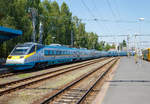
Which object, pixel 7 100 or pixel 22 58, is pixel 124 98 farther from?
pixel 22 58

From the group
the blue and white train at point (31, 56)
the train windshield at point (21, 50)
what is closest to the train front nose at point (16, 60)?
the blue and white train at point (31, 56)

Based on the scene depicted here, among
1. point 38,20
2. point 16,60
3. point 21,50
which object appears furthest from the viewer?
point 38,20

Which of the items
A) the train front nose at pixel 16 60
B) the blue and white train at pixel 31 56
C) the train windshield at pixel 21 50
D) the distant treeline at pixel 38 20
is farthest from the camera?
the distant treeline at pixel 38 20

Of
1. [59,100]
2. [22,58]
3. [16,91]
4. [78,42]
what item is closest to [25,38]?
[22,58]

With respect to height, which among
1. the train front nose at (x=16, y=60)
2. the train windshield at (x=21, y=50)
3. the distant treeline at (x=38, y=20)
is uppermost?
the distant treeline at (x=38, y=20)

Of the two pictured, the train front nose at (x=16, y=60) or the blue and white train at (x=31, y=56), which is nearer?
the train front nose at (x=16, y=60)

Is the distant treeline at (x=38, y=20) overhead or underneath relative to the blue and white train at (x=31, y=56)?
A: overhead

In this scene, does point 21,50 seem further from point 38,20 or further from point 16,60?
point 38,20

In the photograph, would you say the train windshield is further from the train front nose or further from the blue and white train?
the train front nose

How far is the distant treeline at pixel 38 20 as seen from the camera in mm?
33344

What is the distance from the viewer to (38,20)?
4584cm

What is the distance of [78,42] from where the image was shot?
74688 millimetres

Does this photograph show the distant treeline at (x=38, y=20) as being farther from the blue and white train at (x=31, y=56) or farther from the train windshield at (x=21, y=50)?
the train windshield at (x=21, y=50)

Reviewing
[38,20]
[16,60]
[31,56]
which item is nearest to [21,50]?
[31,56]
